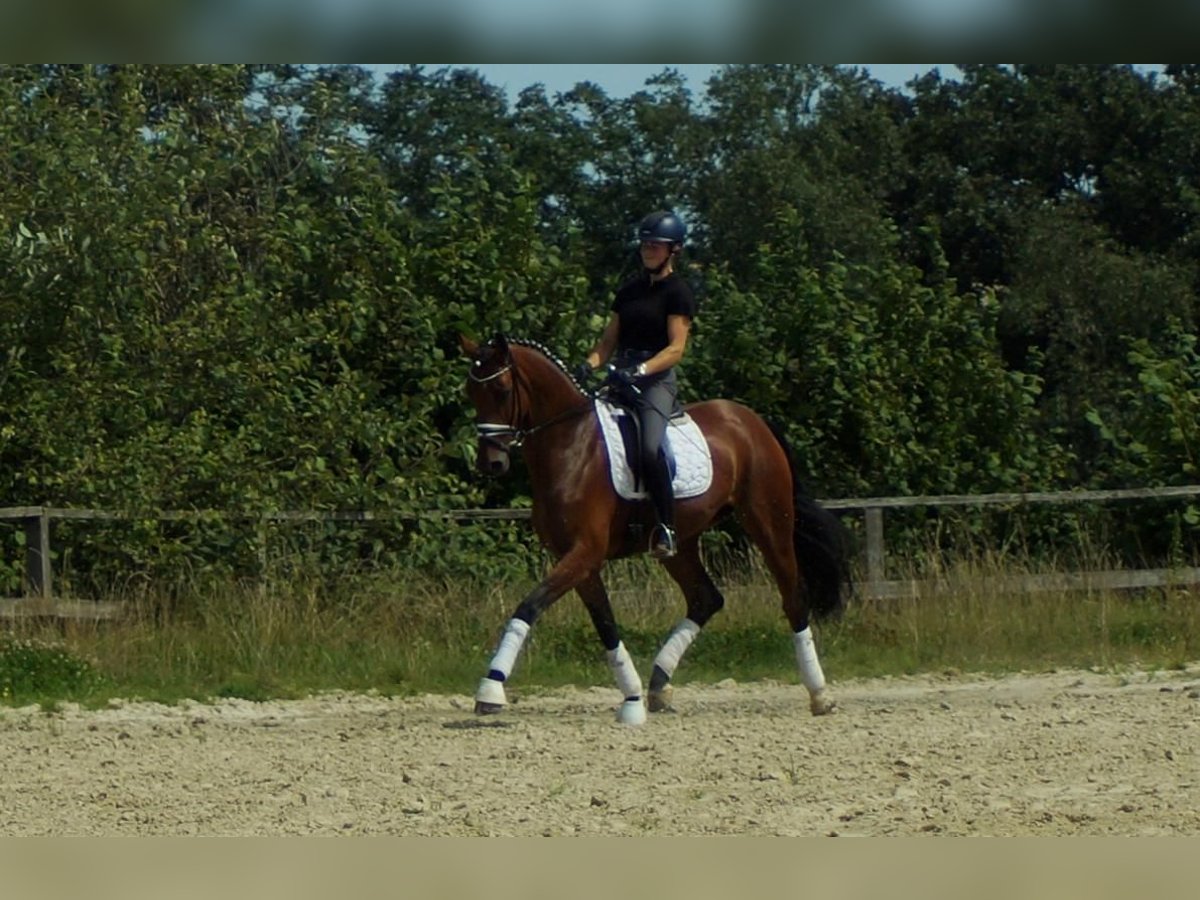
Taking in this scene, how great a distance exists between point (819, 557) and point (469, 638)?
3.23 metres

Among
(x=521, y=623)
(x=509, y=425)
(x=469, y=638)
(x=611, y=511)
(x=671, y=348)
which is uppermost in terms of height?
(x=671, y=348)

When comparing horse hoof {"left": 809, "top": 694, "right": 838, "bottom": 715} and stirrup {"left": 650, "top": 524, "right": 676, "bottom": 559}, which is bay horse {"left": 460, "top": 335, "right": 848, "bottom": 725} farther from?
stirrup {"left": 650, "top": 524, "right": 676, "bottom": 559}

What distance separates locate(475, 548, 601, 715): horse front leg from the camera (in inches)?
365

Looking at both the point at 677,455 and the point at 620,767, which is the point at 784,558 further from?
the point at 620,767

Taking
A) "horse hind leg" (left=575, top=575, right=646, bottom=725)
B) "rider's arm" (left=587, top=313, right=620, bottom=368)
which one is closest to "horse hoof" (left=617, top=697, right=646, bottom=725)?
"horse hind leg" (left=575, top=575, right=646, bottom=725)

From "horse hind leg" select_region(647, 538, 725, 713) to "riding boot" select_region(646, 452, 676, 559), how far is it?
57 cm

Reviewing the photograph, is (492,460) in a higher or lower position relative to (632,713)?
higher

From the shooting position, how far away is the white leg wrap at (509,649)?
9.24 m

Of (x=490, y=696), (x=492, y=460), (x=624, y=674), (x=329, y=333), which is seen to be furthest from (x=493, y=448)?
(x=329, y=333)

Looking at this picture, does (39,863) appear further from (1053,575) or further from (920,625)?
(1053,575)

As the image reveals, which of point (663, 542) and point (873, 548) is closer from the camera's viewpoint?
point (663, 542)

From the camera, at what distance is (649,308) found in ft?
31.3

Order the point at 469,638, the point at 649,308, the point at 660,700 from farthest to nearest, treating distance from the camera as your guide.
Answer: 1. the point at 469,638
2. the point at 660,700
3. the point at 649,308

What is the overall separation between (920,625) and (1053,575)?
1544mm
